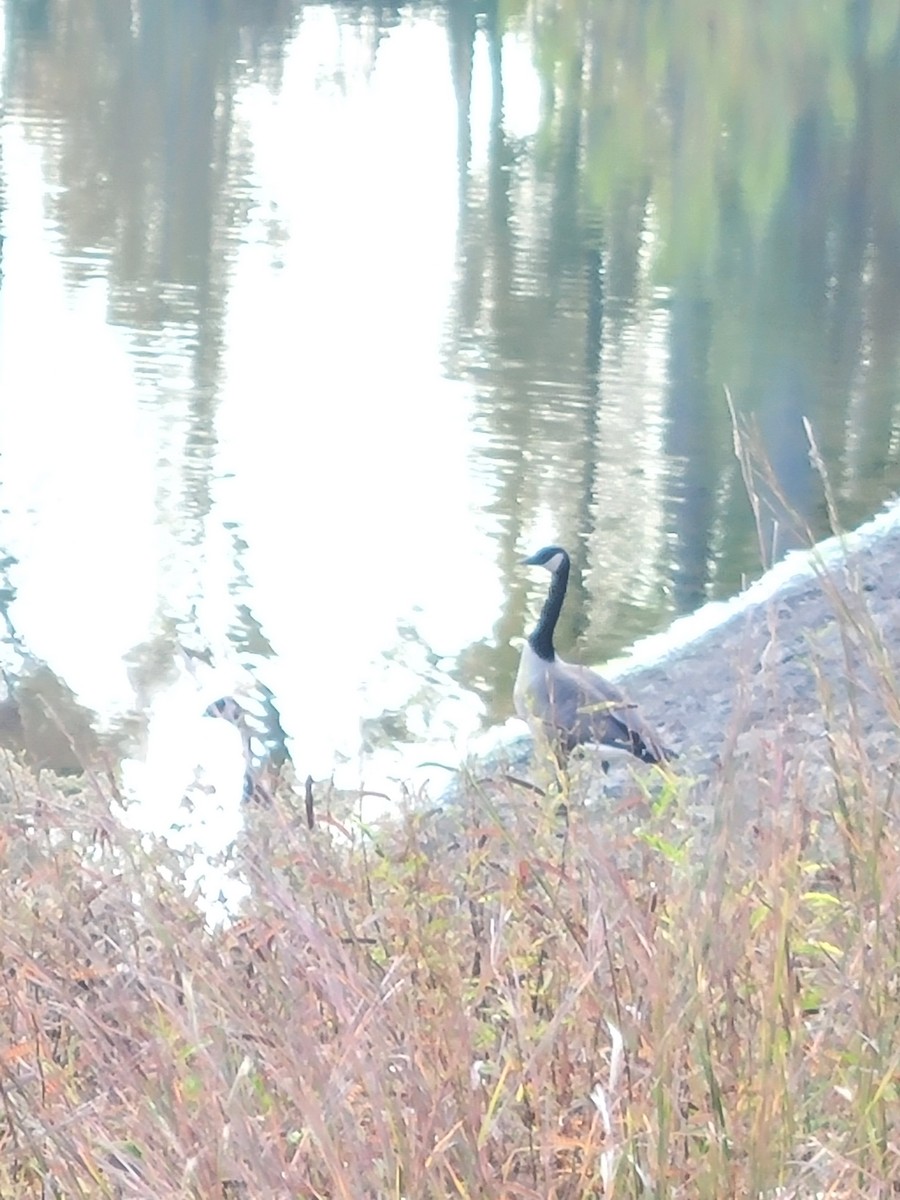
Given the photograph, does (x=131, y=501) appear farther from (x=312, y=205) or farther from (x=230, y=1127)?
(x=312, y=205)

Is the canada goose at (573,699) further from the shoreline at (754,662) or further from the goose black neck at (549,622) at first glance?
the shoreline at (754,662)

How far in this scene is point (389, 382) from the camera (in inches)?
450

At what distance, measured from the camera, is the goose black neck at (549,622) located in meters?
5.00

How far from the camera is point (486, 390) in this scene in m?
11.0

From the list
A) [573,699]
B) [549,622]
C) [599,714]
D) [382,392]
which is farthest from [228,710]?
[382,392]

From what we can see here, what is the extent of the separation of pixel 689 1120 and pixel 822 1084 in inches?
5.9

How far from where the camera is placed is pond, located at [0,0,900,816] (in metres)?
7.12

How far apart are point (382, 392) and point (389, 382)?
0.26 meters

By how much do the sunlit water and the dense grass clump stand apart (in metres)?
0.21

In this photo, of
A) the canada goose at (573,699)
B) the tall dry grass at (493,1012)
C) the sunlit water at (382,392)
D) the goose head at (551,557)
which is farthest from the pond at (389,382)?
the goose head at (551,557)

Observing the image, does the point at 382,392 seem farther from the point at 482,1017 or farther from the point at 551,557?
the point at 482,1017

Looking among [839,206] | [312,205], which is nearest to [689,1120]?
[312,205]

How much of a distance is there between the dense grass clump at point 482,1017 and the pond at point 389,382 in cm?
31

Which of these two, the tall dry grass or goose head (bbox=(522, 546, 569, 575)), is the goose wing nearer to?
goose head (bbox=(522, 546, 569, 575))
